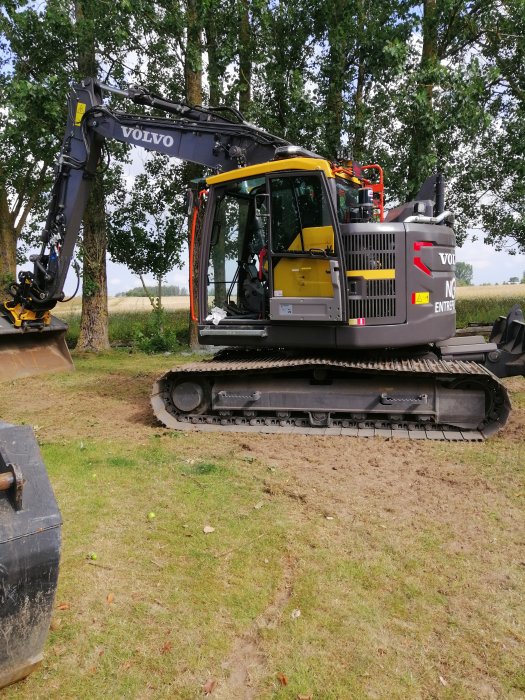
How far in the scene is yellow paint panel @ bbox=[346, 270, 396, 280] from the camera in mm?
6352

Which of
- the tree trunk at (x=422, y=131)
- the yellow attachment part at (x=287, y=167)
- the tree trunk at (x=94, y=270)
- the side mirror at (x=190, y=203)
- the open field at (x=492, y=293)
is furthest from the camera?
the open field at (x=492, y=293)

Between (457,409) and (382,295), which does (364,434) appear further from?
(382,295)

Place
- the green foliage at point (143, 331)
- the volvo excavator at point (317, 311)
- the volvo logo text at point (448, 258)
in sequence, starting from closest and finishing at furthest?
the volvo excavator at point (317, 311) → the volvo logo text at point (448, 258) → the green foliage at point (143, 331)

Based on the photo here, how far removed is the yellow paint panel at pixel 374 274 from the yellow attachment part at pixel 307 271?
0.26 m

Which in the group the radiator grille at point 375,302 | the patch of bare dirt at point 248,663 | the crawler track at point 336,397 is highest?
the radiator grille at point 375,302

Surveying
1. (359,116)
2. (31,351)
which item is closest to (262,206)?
(31,351)

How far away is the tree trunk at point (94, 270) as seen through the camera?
45.6 feet

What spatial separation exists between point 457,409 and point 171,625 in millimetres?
4382

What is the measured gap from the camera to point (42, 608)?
2303mm

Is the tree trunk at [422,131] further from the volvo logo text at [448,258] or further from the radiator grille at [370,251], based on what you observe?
the radiator grille at [370,251]

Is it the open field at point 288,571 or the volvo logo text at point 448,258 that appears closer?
the open field at point 288,571

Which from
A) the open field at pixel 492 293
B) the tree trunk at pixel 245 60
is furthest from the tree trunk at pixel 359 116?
the open field at pixel 492 293

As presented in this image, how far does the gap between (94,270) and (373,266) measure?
947cm

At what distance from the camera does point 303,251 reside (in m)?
6.39
